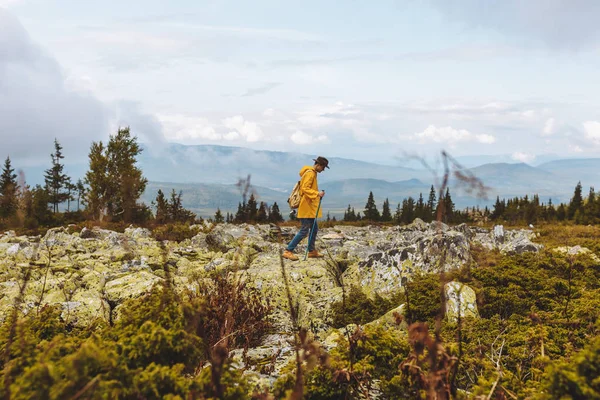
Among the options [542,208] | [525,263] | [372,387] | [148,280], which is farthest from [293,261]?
[542,208]

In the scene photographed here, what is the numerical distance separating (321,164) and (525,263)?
17.9 feet

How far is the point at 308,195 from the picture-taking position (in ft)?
36.9

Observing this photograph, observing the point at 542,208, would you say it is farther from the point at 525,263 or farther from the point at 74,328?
the point at 74,328

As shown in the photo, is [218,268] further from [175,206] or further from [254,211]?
[254,211]

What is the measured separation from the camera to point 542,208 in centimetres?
6744

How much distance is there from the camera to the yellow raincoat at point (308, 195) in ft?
36.8

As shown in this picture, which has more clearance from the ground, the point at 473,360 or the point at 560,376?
the point at 560,376

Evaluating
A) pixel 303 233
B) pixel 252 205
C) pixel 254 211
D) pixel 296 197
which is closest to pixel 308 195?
pixel 296 197

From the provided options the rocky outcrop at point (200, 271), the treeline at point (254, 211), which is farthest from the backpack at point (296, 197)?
the treeline at point (254, 211)

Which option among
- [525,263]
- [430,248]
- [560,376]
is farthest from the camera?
[525,263]

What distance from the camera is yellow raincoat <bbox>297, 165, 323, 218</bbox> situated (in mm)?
11219

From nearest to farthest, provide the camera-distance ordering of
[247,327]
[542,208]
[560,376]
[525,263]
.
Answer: [560,376]
[247,327]
[525,263]
[542,208]

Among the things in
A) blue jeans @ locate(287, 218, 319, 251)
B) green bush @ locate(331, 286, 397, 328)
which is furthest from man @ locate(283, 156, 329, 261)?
green bush @ locate(331, 286, 397, 328)

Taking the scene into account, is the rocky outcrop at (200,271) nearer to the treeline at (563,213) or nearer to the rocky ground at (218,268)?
the rocky ground at (218,268)
